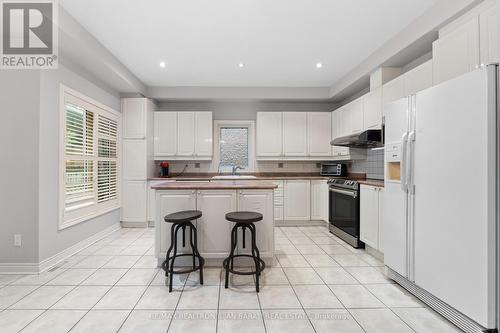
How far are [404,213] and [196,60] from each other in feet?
10.9

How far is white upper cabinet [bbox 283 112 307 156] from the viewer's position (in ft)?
16.4

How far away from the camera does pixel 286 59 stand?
141 inches

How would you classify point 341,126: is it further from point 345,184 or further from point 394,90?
point 394,90

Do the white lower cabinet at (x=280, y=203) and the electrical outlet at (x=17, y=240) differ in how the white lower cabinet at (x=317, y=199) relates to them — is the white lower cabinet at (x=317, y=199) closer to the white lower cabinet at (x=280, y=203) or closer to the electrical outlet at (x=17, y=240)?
the white lower cabinet at (x=280, y=203)

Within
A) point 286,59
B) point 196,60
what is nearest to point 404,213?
point 286,59

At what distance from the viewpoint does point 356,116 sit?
159 inches

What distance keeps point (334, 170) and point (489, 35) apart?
Result: 3134 millimetres

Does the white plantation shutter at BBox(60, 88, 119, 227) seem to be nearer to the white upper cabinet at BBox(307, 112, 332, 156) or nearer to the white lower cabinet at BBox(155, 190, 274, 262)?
the white lower cabinet at BBox(155, 190, 274, 262)

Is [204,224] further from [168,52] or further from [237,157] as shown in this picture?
[237,157]

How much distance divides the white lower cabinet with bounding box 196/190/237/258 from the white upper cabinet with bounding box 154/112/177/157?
256 cm

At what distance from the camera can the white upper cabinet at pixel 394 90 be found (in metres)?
2.94
